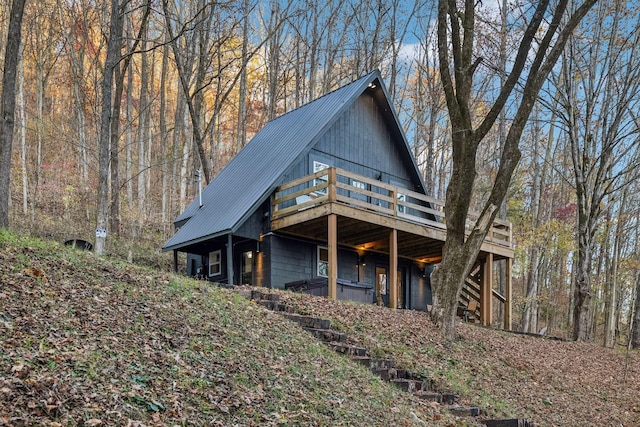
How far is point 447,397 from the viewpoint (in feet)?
30.3

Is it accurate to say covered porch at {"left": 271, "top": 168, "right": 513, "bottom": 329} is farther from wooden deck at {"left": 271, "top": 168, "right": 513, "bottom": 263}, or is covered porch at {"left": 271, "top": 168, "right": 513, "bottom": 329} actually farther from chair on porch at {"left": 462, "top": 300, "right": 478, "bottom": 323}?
chair on porch at {"left": 462, "top": 300, "right": 478, "bottom": 323}

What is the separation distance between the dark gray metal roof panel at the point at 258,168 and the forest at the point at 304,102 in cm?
→ 273

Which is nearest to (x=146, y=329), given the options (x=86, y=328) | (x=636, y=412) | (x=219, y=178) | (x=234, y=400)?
(x=86, y=328)

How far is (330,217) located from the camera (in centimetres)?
1462

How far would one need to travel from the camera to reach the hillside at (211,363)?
519 cm

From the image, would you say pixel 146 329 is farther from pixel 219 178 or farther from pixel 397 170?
pixel 397 170

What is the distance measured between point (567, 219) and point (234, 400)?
94.5ft

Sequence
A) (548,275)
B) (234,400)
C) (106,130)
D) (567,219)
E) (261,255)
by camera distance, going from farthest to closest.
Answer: (548,275)
(567,219)
(261,255)
(106,130)
(234,400)

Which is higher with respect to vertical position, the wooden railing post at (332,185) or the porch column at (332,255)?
the wooden railing post at (332,185)

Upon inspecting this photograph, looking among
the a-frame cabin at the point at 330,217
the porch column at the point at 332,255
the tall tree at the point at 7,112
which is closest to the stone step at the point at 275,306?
the porch column at the point at 332,255

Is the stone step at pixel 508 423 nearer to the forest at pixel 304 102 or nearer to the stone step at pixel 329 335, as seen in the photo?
the stone step at pixel 329 335

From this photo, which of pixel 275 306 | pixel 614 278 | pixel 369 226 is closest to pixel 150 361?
pixel 275 306

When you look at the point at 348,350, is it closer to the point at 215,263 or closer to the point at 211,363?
the point at 211,363

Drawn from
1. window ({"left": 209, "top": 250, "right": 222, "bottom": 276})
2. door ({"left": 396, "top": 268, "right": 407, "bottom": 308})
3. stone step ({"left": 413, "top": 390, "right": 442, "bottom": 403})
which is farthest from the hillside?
door ({"left": 396, "top": 268, "right": 407, "bottom": 308})
